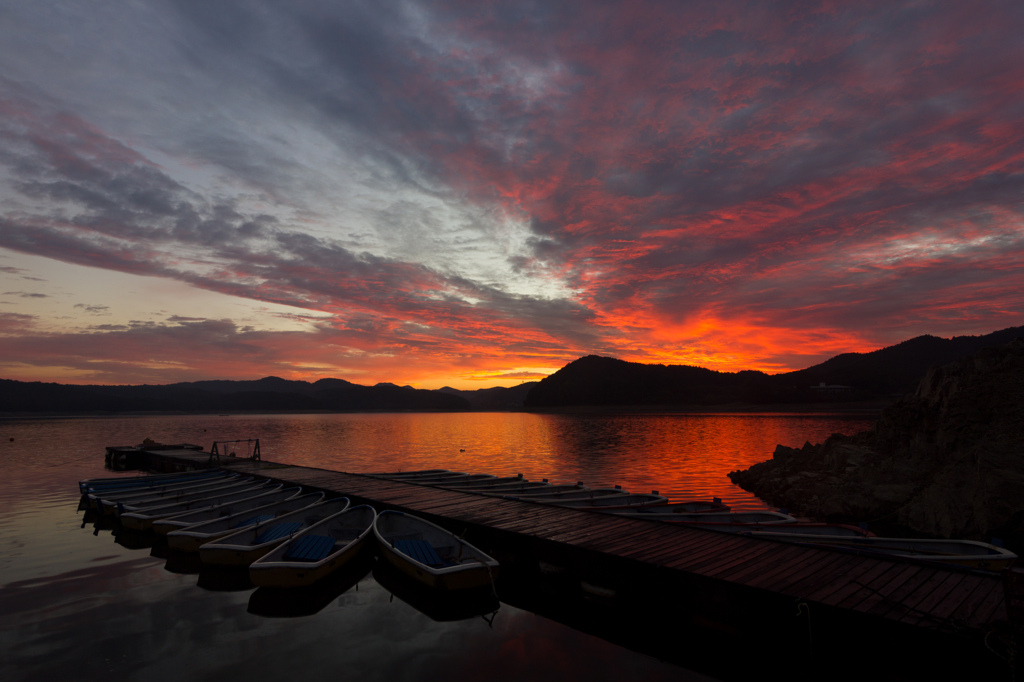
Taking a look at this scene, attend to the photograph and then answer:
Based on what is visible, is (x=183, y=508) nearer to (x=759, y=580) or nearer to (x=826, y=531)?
(x=759, y=580)

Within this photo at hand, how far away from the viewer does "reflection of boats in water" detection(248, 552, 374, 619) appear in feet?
40.1

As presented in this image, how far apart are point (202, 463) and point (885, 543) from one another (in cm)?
4075

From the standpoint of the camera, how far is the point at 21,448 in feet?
199

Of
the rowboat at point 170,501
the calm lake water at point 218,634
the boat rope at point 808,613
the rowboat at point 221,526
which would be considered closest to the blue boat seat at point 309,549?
the calm lake water at point 218,634

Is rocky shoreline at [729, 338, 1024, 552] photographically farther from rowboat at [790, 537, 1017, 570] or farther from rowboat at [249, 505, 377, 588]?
rowboat at [249, 505, 377, 588]

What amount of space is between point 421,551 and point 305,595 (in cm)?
340

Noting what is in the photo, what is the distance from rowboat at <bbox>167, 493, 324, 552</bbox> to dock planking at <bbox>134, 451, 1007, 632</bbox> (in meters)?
5.90

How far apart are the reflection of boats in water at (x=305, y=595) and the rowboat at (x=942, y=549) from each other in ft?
42.8

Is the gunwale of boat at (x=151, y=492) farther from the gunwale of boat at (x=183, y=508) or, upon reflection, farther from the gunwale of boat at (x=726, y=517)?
the gunwale of boat at (x=726, y=517)

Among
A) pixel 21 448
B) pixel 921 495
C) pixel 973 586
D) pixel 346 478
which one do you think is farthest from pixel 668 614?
pixel 21 448

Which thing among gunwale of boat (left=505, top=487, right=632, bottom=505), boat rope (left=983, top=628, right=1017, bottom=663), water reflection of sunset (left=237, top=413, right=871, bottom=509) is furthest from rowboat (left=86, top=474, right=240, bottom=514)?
boat rope (left=983, top=628, right=1017, bottom=663)

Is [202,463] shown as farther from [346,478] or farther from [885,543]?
[885,543]

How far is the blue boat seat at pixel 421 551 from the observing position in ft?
43.2

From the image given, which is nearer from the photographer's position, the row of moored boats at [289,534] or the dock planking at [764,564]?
the dock planking at [764,564]
